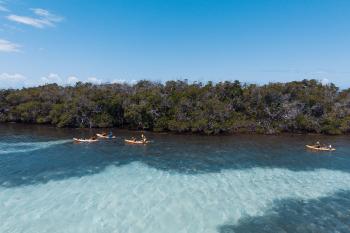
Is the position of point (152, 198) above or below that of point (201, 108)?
below

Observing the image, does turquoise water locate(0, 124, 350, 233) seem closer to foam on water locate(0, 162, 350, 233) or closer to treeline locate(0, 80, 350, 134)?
foam on water locate(0, 162, 350, 233)

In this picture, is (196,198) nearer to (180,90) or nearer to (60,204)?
(60,204)

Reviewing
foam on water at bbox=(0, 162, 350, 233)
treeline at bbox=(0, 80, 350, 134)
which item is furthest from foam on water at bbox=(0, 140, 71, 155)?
treeline at bbox=(0, 80, 350, 134)

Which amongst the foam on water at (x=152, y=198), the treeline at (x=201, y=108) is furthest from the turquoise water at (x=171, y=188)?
the treeline at (x=201, y=108)

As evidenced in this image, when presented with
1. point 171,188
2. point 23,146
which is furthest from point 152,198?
point 23,146

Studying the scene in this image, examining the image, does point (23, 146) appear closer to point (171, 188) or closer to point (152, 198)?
point (171, 188)

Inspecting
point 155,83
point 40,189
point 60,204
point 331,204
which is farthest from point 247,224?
point 155,83

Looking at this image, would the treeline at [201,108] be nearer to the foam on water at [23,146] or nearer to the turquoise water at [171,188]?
the turquoise water at [171,188]

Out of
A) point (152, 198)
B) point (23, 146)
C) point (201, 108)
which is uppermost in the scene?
point (201, 108)
